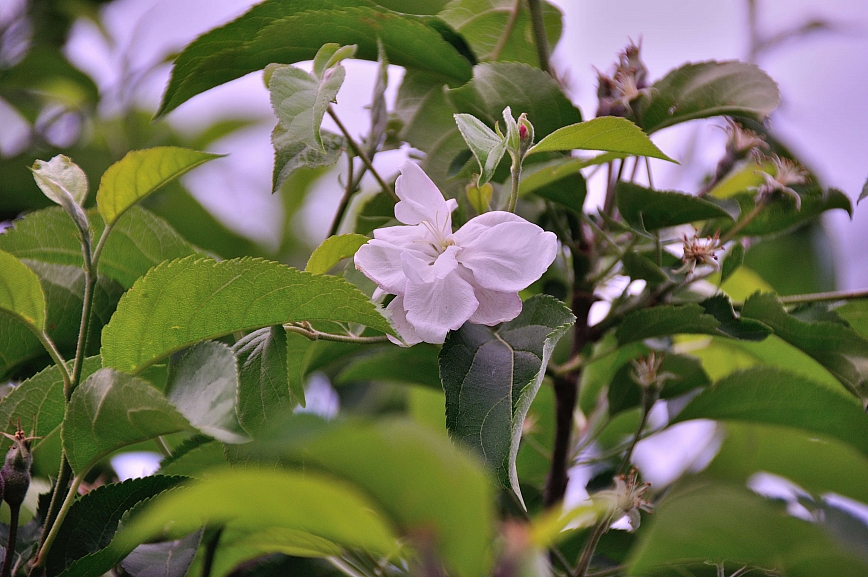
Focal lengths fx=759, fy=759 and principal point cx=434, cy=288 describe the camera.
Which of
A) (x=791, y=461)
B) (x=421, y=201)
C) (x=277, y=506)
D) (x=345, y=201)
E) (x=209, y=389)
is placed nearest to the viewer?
(x=277, y=506)

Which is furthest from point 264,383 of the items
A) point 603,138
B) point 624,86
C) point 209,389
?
point 624,86

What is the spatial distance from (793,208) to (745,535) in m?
0.39

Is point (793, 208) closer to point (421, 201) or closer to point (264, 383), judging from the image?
point (421, 201)

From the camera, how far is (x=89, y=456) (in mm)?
452

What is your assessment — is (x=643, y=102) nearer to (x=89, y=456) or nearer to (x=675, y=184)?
(x=675, y=184)

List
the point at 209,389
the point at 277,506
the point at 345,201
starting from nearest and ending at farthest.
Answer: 1. the point at 277,506
2. the point at 209,389
3. the point at 345,201

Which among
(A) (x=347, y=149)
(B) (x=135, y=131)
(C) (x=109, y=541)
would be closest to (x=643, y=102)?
(A) (x=347, y=149)

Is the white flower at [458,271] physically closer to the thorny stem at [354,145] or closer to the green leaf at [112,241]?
the thorny stem at [354,145]

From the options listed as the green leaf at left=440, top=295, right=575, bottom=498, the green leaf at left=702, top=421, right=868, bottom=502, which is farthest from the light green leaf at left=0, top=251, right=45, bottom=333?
the green leaf at left=702, top=421, right=868, bottom=502

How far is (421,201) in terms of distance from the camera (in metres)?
0.52

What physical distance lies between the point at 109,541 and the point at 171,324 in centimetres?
15

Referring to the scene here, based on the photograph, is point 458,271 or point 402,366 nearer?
point 458,271

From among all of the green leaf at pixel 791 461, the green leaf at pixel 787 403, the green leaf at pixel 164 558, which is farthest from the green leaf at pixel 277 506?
the green leaf at pixel 791 461

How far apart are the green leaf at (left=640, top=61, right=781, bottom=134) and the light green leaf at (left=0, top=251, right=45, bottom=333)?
0.47m
